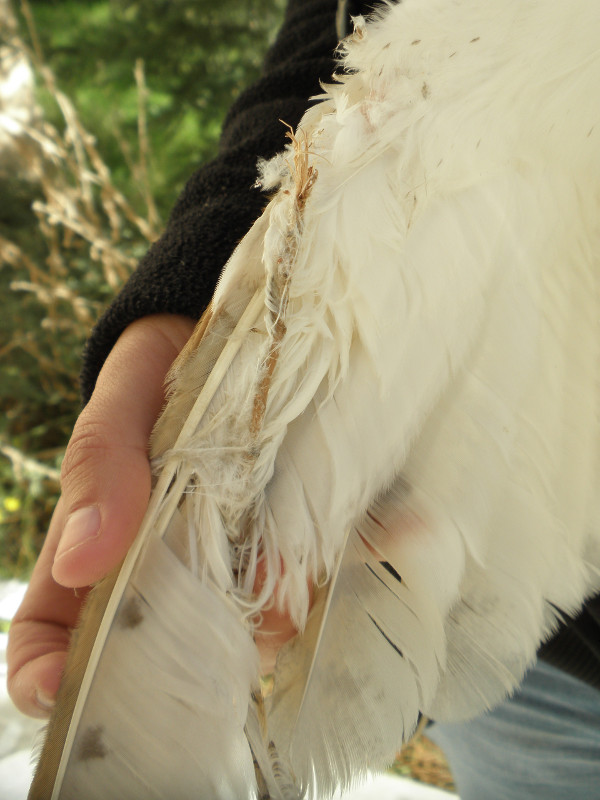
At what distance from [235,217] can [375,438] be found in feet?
1.41

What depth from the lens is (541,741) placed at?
0.87 meters

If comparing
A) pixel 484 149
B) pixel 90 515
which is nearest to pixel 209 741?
pixel 90 515

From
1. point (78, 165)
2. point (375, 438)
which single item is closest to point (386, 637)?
point (375, 438)

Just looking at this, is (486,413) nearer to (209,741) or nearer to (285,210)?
(285,210)

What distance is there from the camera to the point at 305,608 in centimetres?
64

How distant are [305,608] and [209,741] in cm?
16

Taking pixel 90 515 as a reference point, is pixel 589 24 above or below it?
above

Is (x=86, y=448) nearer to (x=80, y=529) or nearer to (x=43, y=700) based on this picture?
(x=80, y=529)

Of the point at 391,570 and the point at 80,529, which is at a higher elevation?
the point at 80,529

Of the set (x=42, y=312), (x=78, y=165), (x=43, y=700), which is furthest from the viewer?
(x=42, y=312)

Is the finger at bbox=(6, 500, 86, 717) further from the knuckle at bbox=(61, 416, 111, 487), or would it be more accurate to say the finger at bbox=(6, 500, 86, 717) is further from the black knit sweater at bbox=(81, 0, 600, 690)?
the black knit sweater at bbox=(81, 0, 600, 690)

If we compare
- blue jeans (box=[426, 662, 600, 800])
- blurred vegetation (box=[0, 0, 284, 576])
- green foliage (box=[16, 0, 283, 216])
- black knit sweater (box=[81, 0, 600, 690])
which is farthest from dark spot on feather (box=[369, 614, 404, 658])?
green foliage (box=[16, 0, 283, 216])

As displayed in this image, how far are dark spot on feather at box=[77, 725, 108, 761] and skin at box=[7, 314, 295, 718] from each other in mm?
135

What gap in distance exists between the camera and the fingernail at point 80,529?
0.59m
